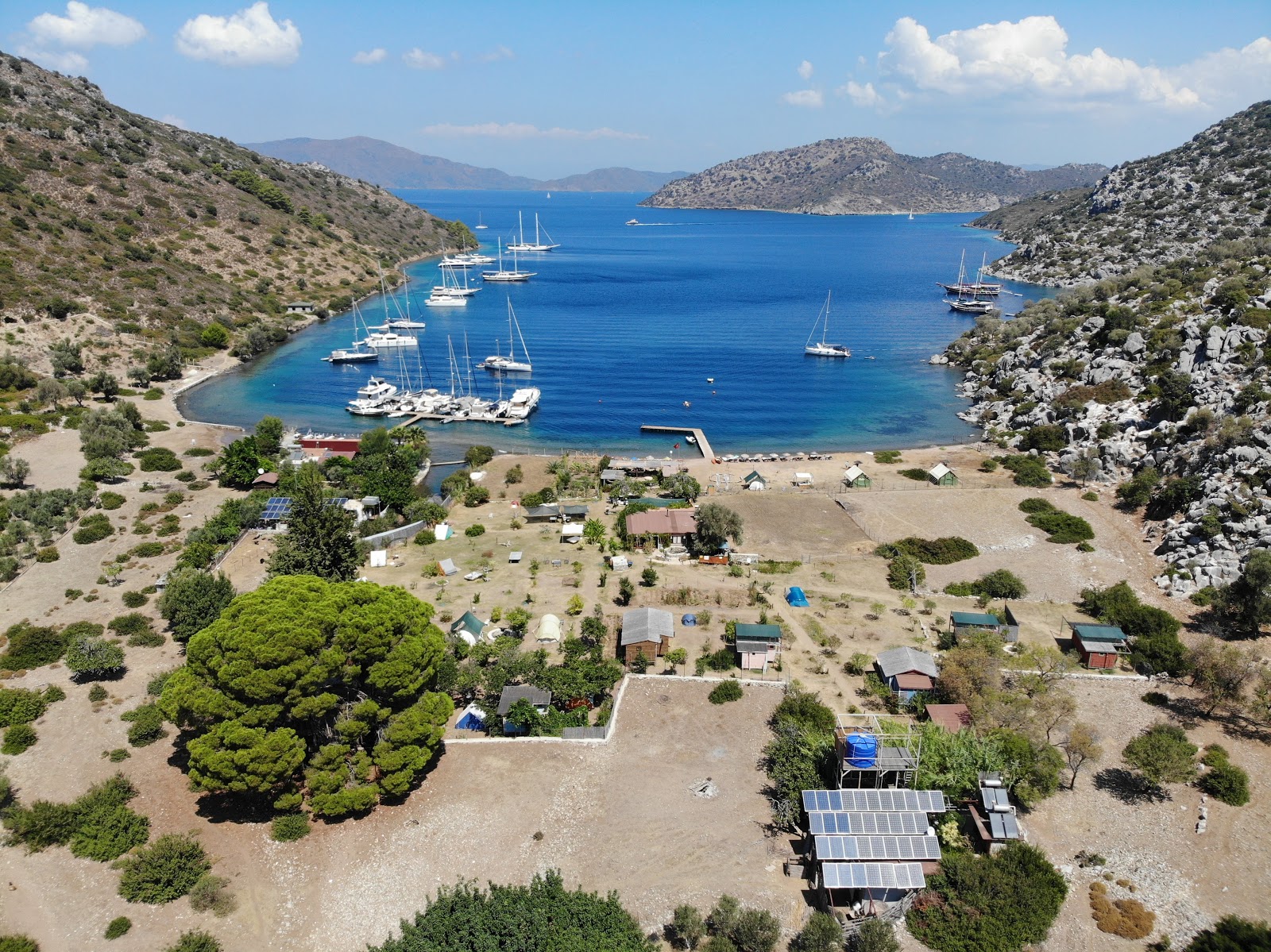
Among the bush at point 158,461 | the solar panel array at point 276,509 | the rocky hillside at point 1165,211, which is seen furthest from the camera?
the rocky hillside at point 1165,211

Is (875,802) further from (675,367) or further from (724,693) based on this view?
(675,367)

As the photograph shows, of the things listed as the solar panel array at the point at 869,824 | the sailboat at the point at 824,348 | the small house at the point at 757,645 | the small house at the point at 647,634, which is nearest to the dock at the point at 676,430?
the sailboat at the point at 824,348

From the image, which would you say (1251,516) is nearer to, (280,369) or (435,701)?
(435,701)

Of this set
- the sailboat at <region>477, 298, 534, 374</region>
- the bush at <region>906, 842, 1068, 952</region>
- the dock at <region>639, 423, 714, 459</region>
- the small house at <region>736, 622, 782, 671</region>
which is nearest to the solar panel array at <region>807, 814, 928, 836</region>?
the bush at <region>906, 842, 1068, 952</region>

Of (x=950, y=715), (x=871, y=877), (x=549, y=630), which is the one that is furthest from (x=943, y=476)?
(x=871, y=877)

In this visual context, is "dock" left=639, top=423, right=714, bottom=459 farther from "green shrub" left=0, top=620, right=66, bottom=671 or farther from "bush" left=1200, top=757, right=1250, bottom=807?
"green shrub" left=0, top=620, right=66, bottom=671

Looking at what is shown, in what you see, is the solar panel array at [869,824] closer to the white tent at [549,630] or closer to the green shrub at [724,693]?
the green shrub at [724,693]

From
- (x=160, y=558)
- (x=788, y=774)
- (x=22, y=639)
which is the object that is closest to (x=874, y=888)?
(x=788, y=774)
